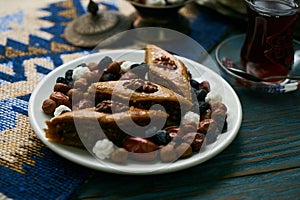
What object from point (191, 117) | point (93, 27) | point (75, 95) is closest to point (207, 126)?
point (191, 117)

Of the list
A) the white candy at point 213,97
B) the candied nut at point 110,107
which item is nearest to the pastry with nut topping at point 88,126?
the candied nut at point 110,107

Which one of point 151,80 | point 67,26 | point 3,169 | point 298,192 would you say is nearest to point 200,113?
point 151,80

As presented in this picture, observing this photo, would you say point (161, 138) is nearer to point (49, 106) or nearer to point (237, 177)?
point (237, 177)

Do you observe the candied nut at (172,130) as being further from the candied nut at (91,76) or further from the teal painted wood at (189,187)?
the candied nut at (91,76)

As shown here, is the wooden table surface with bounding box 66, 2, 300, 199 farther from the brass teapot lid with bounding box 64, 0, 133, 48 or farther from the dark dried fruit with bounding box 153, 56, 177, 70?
the brass teapot lid with bounding box 64, 0, 133, 48

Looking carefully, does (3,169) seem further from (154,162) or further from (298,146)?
(298,146)

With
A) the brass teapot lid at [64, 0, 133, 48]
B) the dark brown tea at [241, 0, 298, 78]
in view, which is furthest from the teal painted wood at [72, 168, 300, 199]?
the brass teapot lid at [64, 0, 133, 48]
